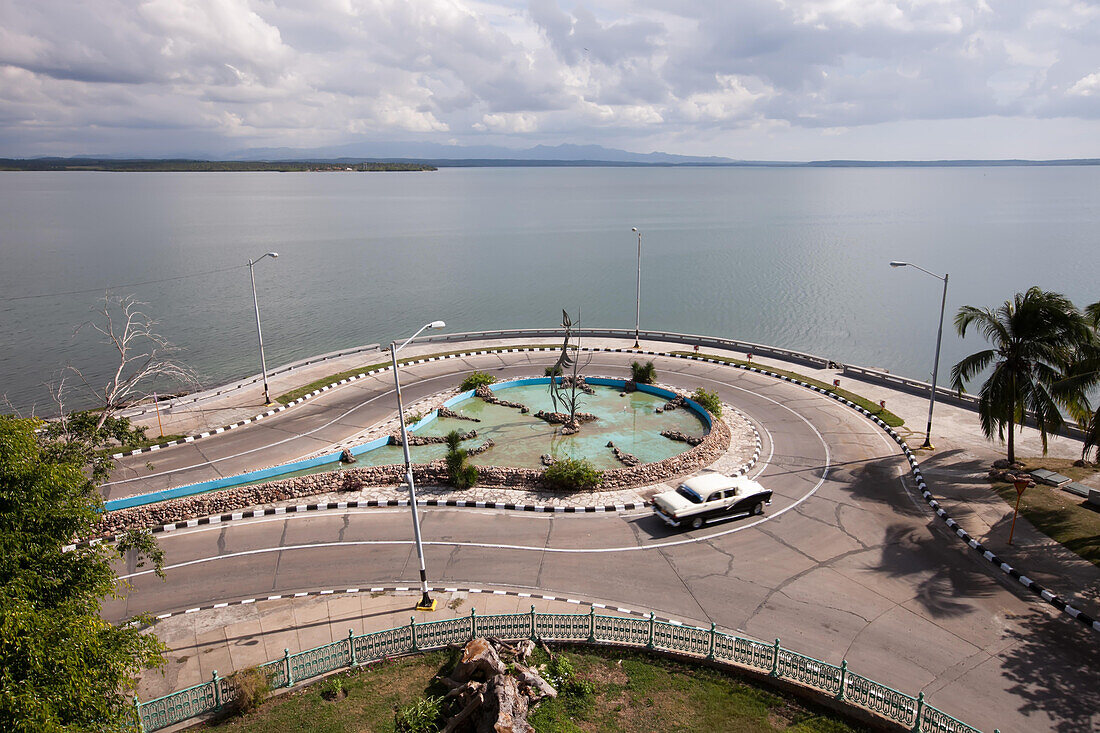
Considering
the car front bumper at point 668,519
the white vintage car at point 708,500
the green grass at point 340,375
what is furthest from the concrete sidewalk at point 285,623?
the green grass at point 340,375

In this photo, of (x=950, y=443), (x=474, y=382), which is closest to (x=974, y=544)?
(x=950, y=443)

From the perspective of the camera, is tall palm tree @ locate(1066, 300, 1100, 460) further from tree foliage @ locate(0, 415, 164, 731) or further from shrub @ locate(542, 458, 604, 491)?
tree foliage @ locate(0, 415, 164, 731)

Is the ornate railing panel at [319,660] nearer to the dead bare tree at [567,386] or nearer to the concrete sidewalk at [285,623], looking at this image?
the concrete sidewalk at [285,623]

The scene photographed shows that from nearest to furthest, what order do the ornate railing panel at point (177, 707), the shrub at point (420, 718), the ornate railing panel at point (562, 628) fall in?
the shrub at point (420, 718) < the ornate railing panel at point (177, 707) < the ornate railing panel at point (562, 628)

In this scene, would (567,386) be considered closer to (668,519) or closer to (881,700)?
(668,519)

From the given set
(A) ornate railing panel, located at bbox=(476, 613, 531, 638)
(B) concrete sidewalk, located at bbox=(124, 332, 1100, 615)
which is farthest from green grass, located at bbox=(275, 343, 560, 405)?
(A) ornate railing panel, located at bbox=(476, 613, 531, 638)
